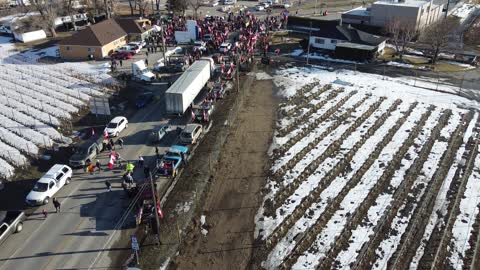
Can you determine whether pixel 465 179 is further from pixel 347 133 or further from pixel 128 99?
pixel 128 99

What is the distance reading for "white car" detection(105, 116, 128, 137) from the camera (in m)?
30.8

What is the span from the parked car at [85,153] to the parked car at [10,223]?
5605 millimetres

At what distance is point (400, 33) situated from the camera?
53.4m

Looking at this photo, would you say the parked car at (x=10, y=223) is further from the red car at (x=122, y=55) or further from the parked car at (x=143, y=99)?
the red car at (x=122, y=55)

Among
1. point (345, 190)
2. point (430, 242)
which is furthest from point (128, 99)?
point (430, 242)

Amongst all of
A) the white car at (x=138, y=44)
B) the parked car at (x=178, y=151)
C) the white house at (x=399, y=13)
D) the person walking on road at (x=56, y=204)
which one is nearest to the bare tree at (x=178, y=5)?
the white car at (x=138, y=44)

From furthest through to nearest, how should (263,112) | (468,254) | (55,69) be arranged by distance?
(55,69) < (263,112) < (468,254)

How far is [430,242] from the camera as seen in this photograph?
20.6 m

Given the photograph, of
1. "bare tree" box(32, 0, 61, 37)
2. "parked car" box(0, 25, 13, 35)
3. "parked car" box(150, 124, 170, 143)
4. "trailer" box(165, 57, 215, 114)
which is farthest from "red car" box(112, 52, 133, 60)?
"parked car" box(0, 25, 13, 35)

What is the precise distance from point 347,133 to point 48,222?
2173cm

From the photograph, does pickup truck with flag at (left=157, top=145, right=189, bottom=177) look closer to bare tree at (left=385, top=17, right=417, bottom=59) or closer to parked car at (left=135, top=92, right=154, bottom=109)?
parked car at (left=135, top=92, right=154, bottom=109)

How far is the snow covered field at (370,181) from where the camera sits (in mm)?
20219

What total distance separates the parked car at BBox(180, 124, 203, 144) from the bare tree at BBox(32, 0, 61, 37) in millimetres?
41563

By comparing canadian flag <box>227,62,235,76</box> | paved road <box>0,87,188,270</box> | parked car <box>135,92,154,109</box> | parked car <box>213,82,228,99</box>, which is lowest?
paved road <box>0,87,188,270</box>
